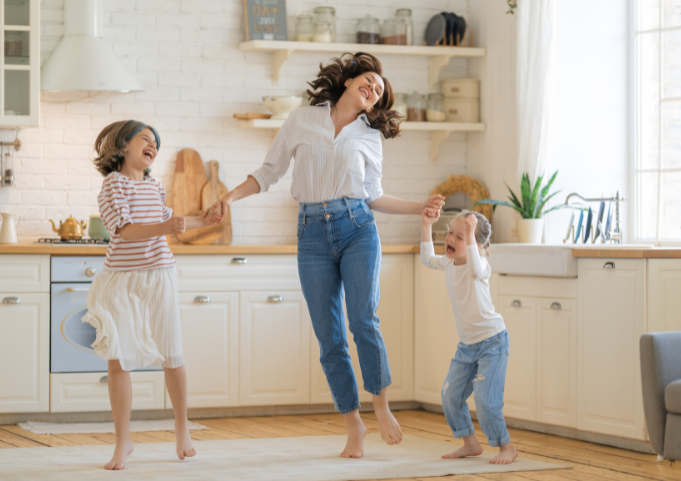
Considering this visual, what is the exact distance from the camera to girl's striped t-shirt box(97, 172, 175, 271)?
104 inches

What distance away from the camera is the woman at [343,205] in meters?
2.72

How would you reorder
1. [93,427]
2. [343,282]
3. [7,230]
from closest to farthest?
[343,282] → [93,427] → [7,230]

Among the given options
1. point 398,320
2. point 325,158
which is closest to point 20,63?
point 325,158

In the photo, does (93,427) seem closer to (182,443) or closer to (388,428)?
(182,443)

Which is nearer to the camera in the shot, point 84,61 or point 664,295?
point 664,295

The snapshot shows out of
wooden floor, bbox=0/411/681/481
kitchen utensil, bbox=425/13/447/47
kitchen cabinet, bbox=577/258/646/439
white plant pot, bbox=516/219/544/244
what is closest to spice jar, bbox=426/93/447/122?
kitchen utensil, bbox=425/13/447/47

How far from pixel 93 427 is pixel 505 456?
1.87m

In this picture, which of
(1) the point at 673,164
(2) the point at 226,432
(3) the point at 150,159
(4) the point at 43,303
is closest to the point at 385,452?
(2) the point at 226,432

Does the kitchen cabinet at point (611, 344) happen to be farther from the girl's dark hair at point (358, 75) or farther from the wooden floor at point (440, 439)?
the girl's dark hair at point (358, 75)

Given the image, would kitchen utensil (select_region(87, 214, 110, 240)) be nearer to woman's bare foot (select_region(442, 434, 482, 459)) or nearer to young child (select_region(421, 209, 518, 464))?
young child (select_region(421, 209, 518, 464))

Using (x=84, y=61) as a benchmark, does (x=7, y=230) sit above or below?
below

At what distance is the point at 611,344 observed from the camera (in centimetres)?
327

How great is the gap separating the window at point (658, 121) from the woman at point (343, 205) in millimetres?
1747

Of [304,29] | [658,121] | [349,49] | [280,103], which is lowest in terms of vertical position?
[658,121]
